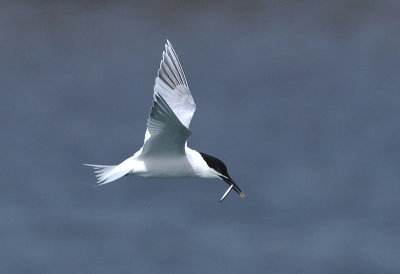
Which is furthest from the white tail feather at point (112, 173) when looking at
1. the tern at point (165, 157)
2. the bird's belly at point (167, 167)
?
the bird's belly at point (167, 167)

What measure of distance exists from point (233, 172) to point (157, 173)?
3.32m

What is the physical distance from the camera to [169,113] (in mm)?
7117

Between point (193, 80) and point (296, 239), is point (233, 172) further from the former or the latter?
point (193, 80)

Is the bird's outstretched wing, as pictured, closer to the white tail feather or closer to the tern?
the tern

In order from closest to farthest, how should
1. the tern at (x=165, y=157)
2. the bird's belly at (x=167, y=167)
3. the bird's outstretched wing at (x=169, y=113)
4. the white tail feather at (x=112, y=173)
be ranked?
the bird's outstretched wing at (x=169, y=113) < the tern at (x=165, y=157) < the white tail feather at (x=112, y=173) < the bird's belly at (x=167, y=167)

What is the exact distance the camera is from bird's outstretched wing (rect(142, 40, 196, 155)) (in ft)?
23.4

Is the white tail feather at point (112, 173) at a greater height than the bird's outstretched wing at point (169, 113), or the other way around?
the bird's outstretched wing at point (169, 113)

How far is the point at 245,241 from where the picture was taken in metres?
10.5

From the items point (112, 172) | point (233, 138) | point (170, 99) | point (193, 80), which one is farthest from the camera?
point (193, 80)

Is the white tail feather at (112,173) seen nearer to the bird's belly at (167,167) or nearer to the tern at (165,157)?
the tern at (165,157)

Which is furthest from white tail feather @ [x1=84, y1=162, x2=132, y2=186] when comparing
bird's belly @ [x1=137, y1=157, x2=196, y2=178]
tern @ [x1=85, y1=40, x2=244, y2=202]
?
bird's belly @ [x1=137, y1=157, x2=196, y2=178]

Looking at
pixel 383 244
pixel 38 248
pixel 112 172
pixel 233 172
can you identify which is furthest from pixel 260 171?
pixel 112 172

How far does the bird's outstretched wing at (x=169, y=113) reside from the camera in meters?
7.14

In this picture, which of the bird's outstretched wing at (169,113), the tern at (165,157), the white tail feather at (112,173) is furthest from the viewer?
the white tail feather at (112,173)
